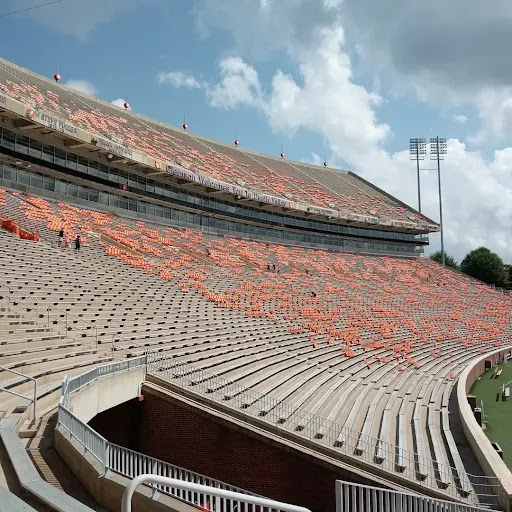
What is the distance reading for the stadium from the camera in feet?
22.0

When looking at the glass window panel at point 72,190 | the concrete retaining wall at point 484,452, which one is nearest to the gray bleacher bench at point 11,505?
the concrete retaining wall at point 484,452

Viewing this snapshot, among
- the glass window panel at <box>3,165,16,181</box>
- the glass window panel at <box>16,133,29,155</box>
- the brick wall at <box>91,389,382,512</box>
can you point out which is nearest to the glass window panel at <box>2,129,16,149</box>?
the glass window panel at <box>16,133,29,155</box>

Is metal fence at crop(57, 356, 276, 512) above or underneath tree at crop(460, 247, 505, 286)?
underneath

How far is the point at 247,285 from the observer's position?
25.1m

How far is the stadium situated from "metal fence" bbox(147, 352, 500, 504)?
6 cm

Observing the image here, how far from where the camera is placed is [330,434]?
34.2ft

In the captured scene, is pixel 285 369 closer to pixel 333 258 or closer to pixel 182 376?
pixel 182 376

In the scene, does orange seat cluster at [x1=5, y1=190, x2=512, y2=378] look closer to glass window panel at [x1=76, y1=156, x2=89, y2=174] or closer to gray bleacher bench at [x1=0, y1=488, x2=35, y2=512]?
glass window panel at [x1=76, y1=156, x2=89, y2=174]

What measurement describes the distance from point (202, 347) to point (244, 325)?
13.9 feet

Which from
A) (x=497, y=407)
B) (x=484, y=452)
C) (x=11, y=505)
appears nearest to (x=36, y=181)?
(x=497, y=407)

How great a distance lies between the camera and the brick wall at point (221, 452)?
9305 mm

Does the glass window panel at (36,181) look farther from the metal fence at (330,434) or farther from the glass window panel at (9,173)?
the metal fence at (330,434)

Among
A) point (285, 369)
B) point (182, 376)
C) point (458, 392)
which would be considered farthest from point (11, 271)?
point (458, 392)

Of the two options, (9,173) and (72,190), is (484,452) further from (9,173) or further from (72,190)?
(72,190)
